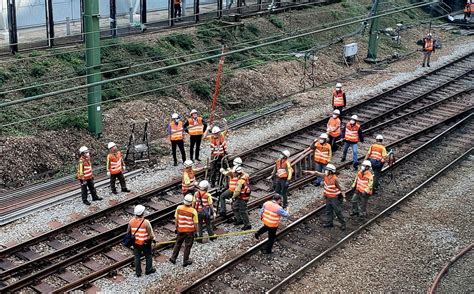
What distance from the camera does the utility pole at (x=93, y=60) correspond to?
2180 cm

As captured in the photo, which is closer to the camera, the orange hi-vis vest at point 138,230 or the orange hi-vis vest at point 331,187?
the orange hi-vis vest at point 138,230

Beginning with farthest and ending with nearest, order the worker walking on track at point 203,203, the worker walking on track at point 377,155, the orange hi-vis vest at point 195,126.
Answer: the orange hi-vis vest at point 195,126 → the worker walking on track at point 377,155 → the worker walking on track at point 203,203

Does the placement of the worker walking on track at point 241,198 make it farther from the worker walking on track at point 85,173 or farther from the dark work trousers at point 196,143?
the dark work trousers at point 196,143

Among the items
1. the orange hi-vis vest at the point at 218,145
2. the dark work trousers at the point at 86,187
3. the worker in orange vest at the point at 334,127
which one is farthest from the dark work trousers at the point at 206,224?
the worker in orange vest at the point at 334,127

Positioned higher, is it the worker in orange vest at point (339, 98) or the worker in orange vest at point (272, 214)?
the worker in orange vest at point (339, 98)

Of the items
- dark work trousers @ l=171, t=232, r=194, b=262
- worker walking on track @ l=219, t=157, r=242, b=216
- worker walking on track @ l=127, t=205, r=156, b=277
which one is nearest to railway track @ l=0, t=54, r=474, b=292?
worker walking on track @ l=219, t=157, r=242, b=216

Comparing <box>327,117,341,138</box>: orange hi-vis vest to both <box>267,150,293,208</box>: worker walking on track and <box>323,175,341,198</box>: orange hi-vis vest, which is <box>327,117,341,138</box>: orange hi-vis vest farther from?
Answer: <box>323,175,341,198</box>: orange hi-vis vest

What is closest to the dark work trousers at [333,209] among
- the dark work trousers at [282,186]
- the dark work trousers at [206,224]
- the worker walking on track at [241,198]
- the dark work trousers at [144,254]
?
the dark work trousers at [282,186]

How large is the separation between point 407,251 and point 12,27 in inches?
668

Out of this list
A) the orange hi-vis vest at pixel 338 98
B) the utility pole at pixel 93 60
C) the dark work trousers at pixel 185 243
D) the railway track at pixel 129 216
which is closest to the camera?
the railway track at pixel 129 216

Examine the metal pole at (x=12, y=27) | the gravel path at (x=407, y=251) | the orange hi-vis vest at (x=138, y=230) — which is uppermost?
the metal pole at (x=12, y=27)

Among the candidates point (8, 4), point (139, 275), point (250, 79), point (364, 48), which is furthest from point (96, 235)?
point (364, 48)

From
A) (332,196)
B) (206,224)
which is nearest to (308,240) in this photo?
(332,196)

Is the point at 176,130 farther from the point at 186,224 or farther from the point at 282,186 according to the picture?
the point at 186,224
